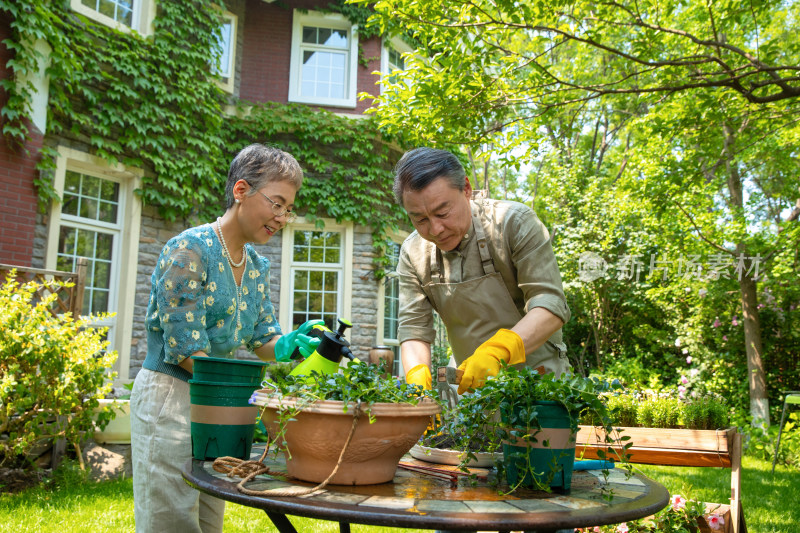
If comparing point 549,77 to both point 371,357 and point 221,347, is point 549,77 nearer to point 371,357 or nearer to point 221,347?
point 221,347

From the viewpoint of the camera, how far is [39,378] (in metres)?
3.98

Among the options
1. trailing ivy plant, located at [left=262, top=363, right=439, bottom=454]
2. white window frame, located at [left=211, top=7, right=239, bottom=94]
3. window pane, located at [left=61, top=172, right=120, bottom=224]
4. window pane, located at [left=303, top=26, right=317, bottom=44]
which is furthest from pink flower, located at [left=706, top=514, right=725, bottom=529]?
window pane, located at [left=303, top=26, right=317, bottom=44]

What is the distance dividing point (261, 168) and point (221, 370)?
731mm

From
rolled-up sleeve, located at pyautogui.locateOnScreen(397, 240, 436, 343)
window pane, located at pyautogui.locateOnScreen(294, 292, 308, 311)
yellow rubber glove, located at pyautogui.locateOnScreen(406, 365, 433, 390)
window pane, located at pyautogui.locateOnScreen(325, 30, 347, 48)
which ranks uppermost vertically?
window pane, located at pyautogui.locateOnScreen(325, 30, 347, 48)

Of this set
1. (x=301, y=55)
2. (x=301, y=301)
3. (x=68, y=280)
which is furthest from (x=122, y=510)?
(x=301, y=55)

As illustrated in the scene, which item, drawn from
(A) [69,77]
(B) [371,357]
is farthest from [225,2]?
(B) [371,357]

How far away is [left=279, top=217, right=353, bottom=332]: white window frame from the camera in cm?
832

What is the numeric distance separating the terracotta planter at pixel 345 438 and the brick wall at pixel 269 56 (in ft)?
26.3

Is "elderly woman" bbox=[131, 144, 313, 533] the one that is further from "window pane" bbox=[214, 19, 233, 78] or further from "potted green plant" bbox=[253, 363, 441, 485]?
"window pane" bbox=[214, 19, 233, 78]

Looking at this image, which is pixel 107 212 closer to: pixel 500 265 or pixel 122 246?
pixel 122 246

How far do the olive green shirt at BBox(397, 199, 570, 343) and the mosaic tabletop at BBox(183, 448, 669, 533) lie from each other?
683 millimetres

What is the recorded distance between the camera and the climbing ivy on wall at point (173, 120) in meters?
5.94

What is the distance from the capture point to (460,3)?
3791 millimetres

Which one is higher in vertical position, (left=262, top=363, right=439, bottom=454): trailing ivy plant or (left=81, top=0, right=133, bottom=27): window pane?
(left=81, top=0, right=133, bottom=27): window pane
